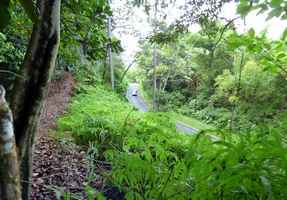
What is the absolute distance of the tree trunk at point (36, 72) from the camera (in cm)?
184

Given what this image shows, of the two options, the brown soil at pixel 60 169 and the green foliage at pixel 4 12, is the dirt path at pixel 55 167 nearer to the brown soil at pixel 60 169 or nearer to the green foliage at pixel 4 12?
the brown soil at pixel 60 169

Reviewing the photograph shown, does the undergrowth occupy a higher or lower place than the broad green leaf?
lower

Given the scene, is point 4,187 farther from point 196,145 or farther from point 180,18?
point 180,18

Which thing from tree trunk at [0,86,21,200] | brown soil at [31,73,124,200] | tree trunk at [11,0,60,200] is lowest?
brown soil at [31,73,124,200]

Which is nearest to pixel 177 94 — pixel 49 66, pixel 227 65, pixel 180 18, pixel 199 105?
pixel 199 105

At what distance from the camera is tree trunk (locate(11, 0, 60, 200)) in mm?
1839

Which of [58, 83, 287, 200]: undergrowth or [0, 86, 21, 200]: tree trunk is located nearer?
[58, 83, 287, 200]: undergrowth

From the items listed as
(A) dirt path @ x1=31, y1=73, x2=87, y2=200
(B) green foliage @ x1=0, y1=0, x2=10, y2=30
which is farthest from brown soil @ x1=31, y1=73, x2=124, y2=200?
(B) green foliage @ x1=0, y1=0, x2=10, y2=30

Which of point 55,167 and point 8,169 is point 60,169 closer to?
point 55,167

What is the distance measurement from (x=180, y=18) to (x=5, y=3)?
3049 millimetres

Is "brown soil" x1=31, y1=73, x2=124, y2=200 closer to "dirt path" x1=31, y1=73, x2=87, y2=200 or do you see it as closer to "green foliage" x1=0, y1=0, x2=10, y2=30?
"dirt path" x1=31, y1=73, x2=87, y2=200

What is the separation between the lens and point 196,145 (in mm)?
1130

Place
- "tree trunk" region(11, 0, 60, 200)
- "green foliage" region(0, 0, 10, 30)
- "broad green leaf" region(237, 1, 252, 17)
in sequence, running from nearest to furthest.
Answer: "broad green leaf" region(237, 1, 252, 17) < "green foliage" region(0, 0, 10, 30) < "tree trunk" region(11, 0, 60, 200)

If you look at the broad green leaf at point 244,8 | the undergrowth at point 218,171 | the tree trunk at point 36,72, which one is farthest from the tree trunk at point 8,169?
the broad green leaf at point 244,8
